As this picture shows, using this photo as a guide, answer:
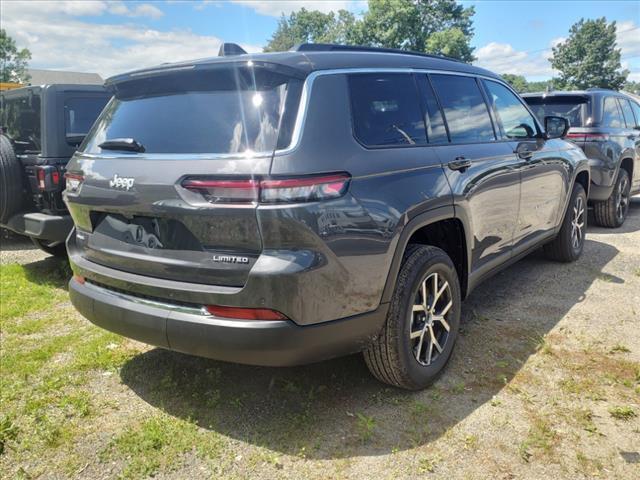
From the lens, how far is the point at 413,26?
46906mm

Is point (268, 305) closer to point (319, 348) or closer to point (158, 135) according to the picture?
point (319, 348)

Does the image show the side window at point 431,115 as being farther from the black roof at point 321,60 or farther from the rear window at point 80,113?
the rear window at point 80,113

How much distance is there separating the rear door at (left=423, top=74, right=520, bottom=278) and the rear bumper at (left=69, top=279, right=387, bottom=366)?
1.10m

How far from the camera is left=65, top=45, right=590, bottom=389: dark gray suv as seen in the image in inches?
90.7

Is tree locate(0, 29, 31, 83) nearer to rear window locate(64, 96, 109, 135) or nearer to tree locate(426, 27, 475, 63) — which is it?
tree locate(426, 27, 475, 63)

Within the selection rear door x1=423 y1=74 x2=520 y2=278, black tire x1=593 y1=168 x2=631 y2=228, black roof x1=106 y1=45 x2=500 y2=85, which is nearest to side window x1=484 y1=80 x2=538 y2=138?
rear door x1=423 y1=74 x2=520 y2=278

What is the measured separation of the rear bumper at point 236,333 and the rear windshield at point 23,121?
3.42 metres

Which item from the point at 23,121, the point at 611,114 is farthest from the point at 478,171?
the point at 611,114

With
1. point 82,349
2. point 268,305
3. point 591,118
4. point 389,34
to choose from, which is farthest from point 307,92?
point 389,34

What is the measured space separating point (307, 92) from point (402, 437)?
173cm

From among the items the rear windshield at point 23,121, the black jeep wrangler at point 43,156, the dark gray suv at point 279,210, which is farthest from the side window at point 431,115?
the rear windshield at point 23,121

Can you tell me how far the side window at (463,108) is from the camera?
11.2 ft

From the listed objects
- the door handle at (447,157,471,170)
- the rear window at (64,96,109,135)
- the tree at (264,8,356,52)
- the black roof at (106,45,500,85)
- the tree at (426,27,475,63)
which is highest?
the tree at (264,8,356,52)

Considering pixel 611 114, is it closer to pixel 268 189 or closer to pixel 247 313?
pixel 268 189
